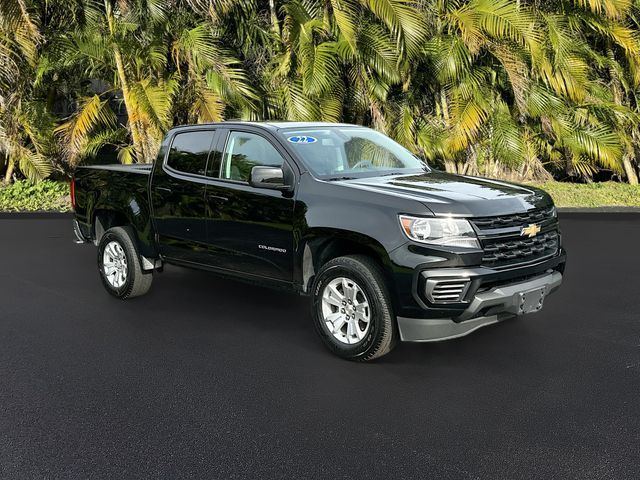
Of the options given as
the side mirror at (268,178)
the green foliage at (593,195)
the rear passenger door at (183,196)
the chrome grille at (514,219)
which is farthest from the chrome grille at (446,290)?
the green foliage at (593,195)

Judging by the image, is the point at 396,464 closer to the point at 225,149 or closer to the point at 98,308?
the point at 225,149

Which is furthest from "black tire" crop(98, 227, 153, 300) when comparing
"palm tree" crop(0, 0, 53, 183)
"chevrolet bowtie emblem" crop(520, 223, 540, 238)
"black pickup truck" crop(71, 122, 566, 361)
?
"palm tree" crop(0, 0, 53, 183)

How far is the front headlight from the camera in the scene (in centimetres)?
517

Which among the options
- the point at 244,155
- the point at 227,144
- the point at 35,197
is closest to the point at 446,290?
the point at 244,155

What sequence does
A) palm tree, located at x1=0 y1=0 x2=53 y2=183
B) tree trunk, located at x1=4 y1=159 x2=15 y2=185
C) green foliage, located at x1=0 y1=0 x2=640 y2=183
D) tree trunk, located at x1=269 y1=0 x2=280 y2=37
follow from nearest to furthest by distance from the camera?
green foliage, located at x1=0 y1=0 x2=640 y2=183, palm tree, located at x1=0 y1=0 x2=53 y2=183, tree trunk, located at x1=269 y1=0 x2=280 y2=37, tree trunk, located at x1=4 y1=159 x2=15 y2=185

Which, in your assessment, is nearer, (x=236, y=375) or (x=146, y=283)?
(x=236, y=375)

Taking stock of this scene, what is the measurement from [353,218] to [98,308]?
3162 millimetres

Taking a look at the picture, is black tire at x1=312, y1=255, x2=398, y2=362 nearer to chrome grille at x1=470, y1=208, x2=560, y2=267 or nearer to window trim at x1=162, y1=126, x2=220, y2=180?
chrome grille at x1=470, y1=208, x2=560, y2=267

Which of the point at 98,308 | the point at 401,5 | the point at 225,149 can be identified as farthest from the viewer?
the point at 401,5

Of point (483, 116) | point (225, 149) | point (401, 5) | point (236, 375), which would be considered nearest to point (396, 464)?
point (236, 375)

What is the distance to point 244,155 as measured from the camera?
6582mm

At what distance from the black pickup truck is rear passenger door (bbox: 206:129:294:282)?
0.01m

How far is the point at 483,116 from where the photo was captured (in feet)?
51.3

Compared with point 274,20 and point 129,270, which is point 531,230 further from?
point 274,20
